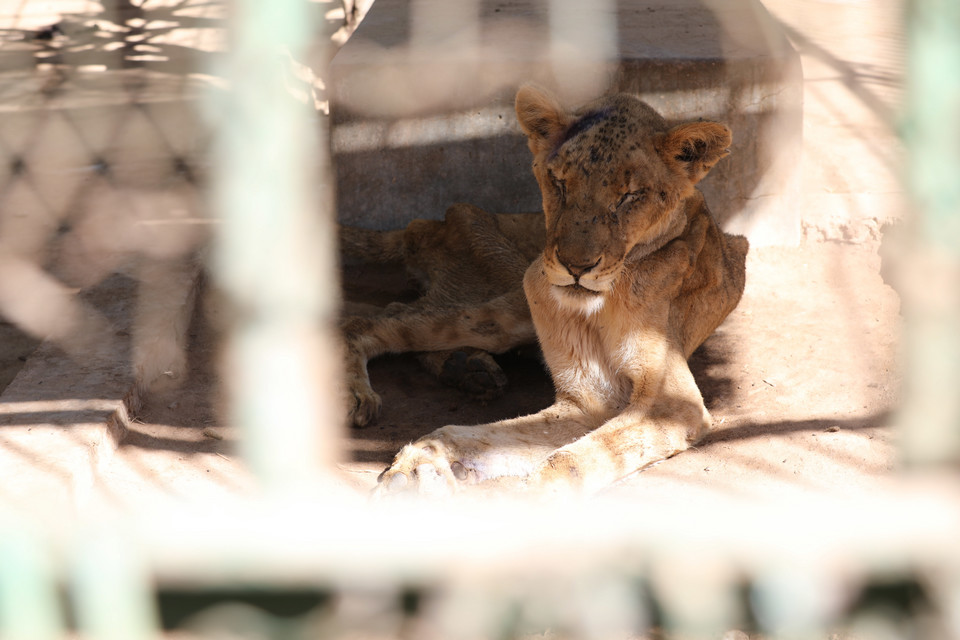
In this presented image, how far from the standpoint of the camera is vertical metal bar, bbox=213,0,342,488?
127cm

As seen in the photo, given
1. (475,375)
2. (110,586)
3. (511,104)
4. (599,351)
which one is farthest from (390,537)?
(511,104)

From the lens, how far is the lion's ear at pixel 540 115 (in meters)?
3.30

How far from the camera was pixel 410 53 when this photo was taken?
15.9 ft

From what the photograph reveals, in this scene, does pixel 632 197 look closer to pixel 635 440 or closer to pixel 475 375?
pixel 635 440

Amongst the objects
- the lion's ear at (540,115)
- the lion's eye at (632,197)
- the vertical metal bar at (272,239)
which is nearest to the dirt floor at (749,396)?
the lion's eye at (632,197)

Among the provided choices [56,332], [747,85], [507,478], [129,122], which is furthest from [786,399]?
[129,122]

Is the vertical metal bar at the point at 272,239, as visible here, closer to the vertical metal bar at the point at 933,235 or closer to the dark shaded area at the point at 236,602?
the vertical metal bar at the point at 933,235

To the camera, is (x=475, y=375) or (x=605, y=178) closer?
(x=605, y=178)

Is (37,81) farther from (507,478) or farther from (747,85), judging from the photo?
(507,478)

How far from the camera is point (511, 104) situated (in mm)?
4816

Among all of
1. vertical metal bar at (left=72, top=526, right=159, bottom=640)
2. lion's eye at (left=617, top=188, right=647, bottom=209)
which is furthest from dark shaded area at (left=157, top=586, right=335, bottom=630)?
lion's eye at (left=617, top=188, right=647, bottom=209)

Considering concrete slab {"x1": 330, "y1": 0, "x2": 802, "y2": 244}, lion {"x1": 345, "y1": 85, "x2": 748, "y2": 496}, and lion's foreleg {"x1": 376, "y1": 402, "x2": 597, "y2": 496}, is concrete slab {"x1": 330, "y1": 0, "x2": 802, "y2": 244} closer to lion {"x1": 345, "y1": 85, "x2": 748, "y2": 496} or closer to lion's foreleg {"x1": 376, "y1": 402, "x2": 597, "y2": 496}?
lion {"x1": 345, "y1": 85, "x2": 748, "y2": 496}

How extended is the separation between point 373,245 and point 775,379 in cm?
209

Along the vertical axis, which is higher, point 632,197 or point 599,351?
point 632,197
